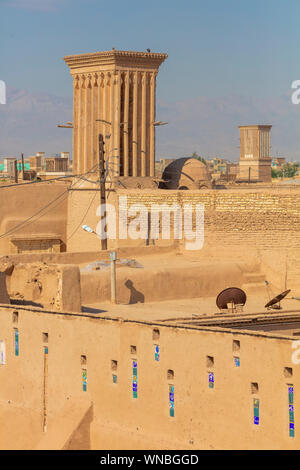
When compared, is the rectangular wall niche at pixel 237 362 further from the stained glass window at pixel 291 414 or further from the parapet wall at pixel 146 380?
the stained glass window at pixel 291 414

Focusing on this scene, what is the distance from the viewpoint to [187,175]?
1561 inches

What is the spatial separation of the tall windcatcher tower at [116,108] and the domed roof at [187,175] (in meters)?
0.76

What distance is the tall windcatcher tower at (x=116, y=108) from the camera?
3778 centimetres

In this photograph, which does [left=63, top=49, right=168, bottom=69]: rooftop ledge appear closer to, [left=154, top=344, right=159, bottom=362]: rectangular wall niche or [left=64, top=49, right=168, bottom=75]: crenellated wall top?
[left=64, top=49, right=168, bottom=75]: crenellated wall top

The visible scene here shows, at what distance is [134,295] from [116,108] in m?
10.0

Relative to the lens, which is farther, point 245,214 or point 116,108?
point 116,108

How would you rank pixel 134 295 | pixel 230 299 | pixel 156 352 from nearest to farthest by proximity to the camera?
1. pixel 156 352
2. pixel 230 299
3. pixel 134 295

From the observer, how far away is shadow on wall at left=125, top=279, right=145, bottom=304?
1179 inches

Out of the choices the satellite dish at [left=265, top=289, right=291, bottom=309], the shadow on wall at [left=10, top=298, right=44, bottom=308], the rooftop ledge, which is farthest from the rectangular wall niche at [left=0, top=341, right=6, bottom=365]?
the rooftop ledge

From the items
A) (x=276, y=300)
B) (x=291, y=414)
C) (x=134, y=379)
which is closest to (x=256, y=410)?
(x=291, y=414)

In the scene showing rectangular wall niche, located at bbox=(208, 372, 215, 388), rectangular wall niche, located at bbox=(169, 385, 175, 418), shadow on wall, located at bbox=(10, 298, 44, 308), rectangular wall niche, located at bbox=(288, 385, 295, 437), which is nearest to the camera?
rectangular wall niche, located at bbox=(288, 385, 295, 437)

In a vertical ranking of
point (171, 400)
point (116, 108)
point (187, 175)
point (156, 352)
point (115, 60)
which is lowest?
point (171, 400)

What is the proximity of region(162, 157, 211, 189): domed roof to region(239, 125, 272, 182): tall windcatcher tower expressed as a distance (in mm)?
29692

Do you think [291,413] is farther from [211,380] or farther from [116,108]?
[116,108]
